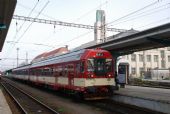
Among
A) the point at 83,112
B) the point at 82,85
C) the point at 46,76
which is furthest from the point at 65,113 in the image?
the point at 46,76

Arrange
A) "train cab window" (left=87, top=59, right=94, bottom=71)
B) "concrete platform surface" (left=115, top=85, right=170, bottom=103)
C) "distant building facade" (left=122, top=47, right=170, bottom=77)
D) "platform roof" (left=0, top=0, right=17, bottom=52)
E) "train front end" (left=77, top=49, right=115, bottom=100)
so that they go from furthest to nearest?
"distant building facade" (left=122, top=47, right=170, bottom=77) → "train cab window" (left=87, top=59, right=94, bottom=71) → "train front end" (left=77, top=49, right=115, bottom=100) → "concrete platform surface" (left=115, top=85, right=170, bottom=103) → "platform roof" (left=0, top=0, right=17, bottom=52)

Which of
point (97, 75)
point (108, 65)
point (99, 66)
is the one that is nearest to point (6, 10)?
point (99, 66)

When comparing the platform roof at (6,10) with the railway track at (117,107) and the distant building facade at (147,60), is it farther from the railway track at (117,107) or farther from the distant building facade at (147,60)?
the distant building facade at (147,60)

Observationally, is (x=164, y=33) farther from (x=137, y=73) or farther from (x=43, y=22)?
(x=137, y=73)

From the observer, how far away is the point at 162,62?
89375 mm

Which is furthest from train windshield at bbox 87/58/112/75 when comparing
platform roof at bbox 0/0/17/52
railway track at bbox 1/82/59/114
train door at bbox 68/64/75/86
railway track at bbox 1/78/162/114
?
platform roof at bbox 0/0/17/52

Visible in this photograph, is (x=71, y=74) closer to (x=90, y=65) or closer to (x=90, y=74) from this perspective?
(x=90, y=65)

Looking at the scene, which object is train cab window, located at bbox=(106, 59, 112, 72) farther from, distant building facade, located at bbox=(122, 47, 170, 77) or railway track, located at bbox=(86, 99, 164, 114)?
distant building facade, located at bbox=(122, 47, 170, 77)

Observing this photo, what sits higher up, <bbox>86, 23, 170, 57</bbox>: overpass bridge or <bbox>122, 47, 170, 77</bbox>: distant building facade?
<bbox>122, 47, 170, 77</bbox>: distant building facade

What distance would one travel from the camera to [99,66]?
62.2 feet

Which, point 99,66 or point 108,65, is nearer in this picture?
point 99,66

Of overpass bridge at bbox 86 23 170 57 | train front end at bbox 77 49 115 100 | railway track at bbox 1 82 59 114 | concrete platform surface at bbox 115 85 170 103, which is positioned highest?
overpass bridge at bbox 86 23 170 57

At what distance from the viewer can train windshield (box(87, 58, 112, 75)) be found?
1856cm

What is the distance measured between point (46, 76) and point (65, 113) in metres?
12.7
